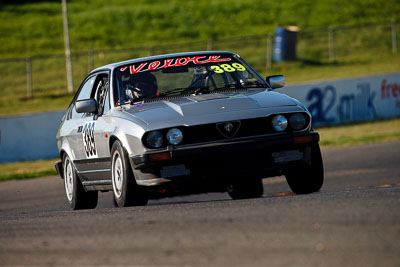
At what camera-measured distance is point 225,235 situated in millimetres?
4715

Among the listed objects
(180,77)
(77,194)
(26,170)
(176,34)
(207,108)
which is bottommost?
(26,170)

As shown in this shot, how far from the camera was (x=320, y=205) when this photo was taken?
18.3ft

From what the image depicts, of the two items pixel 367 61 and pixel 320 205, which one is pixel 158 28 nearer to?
pixel 367 61

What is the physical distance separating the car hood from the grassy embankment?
22.1 meters

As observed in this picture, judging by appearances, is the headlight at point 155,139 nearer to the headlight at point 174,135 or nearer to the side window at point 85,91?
the headlight at point 174,135

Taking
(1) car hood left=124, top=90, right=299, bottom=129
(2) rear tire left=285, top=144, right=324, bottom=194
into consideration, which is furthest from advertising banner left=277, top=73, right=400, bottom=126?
(1) car hood left=124, top=90, right=299, bottom=129

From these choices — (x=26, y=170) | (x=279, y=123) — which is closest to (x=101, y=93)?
(x=279, y=123)

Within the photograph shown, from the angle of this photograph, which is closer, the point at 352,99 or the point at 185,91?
the point at 185,91

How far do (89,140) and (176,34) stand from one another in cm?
3538

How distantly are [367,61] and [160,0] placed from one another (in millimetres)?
19168

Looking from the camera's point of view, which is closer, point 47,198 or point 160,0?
point 47,198

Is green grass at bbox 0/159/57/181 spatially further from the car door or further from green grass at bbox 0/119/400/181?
the car door

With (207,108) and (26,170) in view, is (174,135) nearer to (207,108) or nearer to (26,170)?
(207,108)

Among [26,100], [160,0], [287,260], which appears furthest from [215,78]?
[160,0]
